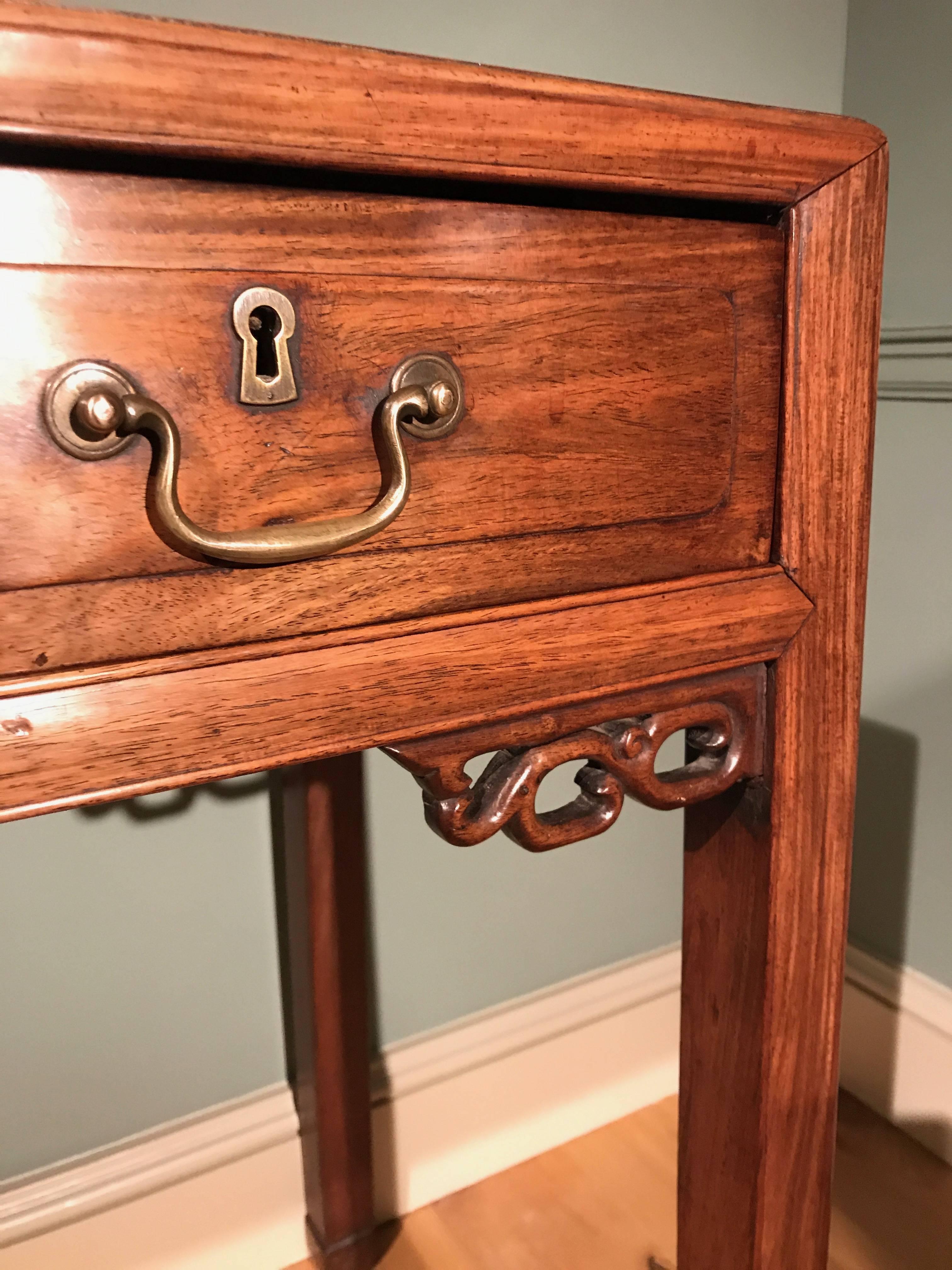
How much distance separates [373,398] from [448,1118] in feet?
2.78

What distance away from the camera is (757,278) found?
0.42 metres

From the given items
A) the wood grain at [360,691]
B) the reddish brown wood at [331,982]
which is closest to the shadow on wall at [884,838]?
the reddish brown wood at [331,982]

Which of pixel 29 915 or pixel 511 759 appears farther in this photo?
pixel 29 915

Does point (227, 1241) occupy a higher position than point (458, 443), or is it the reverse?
point (458, 443)

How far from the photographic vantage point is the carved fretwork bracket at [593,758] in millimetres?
402

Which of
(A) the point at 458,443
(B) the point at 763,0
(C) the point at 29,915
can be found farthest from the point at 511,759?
(B) the point at 763,0

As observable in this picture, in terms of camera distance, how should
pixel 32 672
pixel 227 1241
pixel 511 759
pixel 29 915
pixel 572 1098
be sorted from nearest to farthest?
pixel 32 672
pixel 511 759
pixel 29 915
pixel 227 1241
pixel 572 1098

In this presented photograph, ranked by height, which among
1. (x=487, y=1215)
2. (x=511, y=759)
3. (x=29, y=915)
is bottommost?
(x=487, y=1215)

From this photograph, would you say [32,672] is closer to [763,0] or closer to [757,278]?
[757,278]

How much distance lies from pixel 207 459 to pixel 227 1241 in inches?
32.4

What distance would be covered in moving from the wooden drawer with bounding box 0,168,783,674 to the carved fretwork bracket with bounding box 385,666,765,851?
0.18ft

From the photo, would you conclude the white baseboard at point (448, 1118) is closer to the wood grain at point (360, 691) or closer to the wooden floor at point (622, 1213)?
the wooden floor at point (622, 1213)

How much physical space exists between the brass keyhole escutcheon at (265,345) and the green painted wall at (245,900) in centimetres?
49

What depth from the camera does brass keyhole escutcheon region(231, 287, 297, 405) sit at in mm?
323
